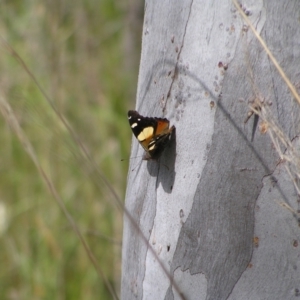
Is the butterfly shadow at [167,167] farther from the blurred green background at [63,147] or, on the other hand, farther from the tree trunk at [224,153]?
the blurred green background at [63,147]

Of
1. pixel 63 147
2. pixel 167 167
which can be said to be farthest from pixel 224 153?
pixel 63 147

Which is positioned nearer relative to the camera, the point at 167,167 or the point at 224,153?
the point at 224,153

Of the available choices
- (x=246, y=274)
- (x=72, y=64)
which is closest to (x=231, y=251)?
(x=246, y=274)

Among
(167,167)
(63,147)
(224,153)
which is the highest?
(63,147)

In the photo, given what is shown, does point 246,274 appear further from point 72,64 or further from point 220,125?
point 72,64

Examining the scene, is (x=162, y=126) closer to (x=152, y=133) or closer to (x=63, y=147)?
(x=152, y=133)

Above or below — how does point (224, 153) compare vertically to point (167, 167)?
below

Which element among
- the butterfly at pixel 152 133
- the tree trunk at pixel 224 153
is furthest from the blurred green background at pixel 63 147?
the tree trunk at pixel 224 153
